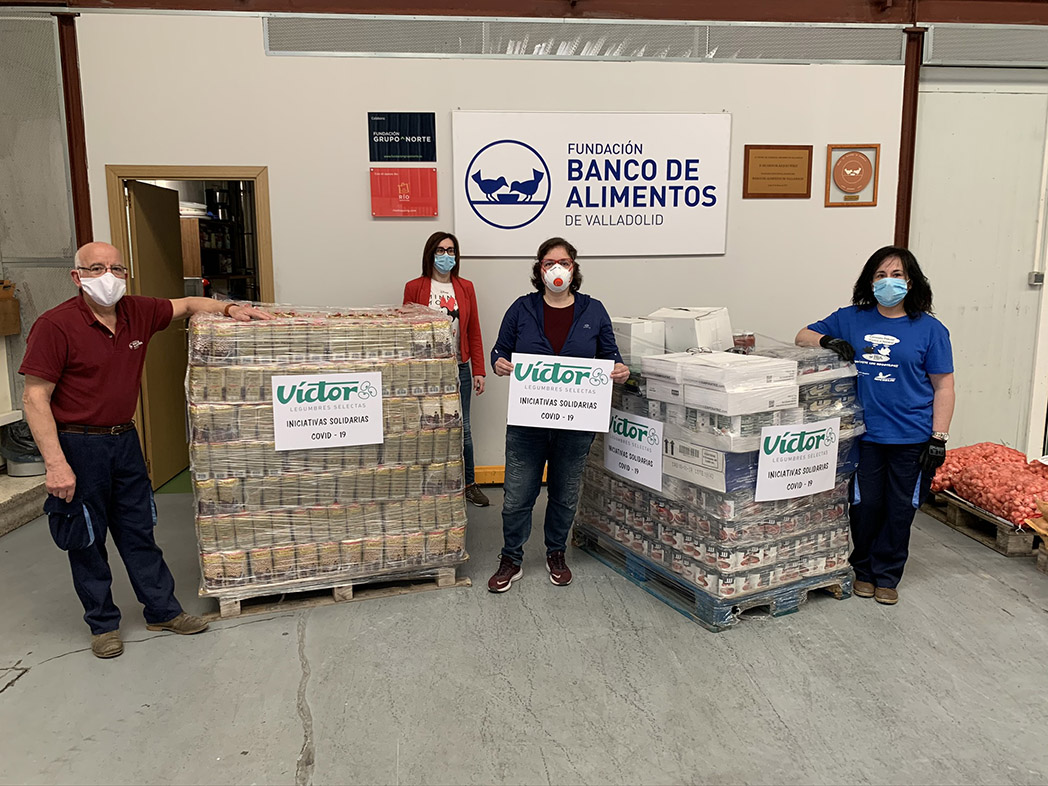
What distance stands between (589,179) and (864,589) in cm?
333

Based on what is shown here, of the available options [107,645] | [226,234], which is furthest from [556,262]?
[226,234]

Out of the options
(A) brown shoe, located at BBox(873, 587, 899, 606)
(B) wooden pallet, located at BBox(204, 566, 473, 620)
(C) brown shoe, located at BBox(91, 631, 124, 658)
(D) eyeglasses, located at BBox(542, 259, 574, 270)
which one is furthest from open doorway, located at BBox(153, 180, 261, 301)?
(A) brown shoe, located at BBox(873, 587, 899, 606)

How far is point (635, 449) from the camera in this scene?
3846mm

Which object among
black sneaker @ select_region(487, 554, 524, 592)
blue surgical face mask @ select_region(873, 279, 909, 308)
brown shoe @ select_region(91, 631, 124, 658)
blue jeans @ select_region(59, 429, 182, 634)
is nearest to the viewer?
blue jeans @ select_region(59, 429, 182, 634)

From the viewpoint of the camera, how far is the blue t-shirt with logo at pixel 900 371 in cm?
359

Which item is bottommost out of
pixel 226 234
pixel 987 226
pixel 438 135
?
pixel 987 226

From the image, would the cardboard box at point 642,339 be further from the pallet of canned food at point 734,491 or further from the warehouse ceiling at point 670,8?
the warehouse ceiling at point 670,8

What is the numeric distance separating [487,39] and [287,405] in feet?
10.9

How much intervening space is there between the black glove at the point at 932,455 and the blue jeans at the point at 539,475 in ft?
5.29

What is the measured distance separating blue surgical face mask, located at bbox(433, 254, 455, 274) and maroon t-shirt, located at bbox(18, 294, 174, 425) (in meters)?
1.99

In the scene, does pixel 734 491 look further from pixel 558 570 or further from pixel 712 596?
pixel 558 570

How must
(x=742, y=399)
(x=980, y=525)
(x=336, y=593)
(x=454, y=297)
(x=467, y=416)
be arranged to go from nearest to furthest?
(x=742, y=399), (x=336, y=593), (x=980, y=525), (x=454, y=297), (x=467, y=416)

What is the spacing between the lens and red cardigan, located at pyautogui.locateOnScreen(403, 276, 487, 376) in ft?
16.2

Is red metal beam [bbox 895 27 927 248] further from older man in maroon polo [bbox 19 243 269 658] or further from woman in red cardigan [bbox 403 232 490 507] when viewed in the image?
older man in maroon polo [bbox 19 243 269 658]
